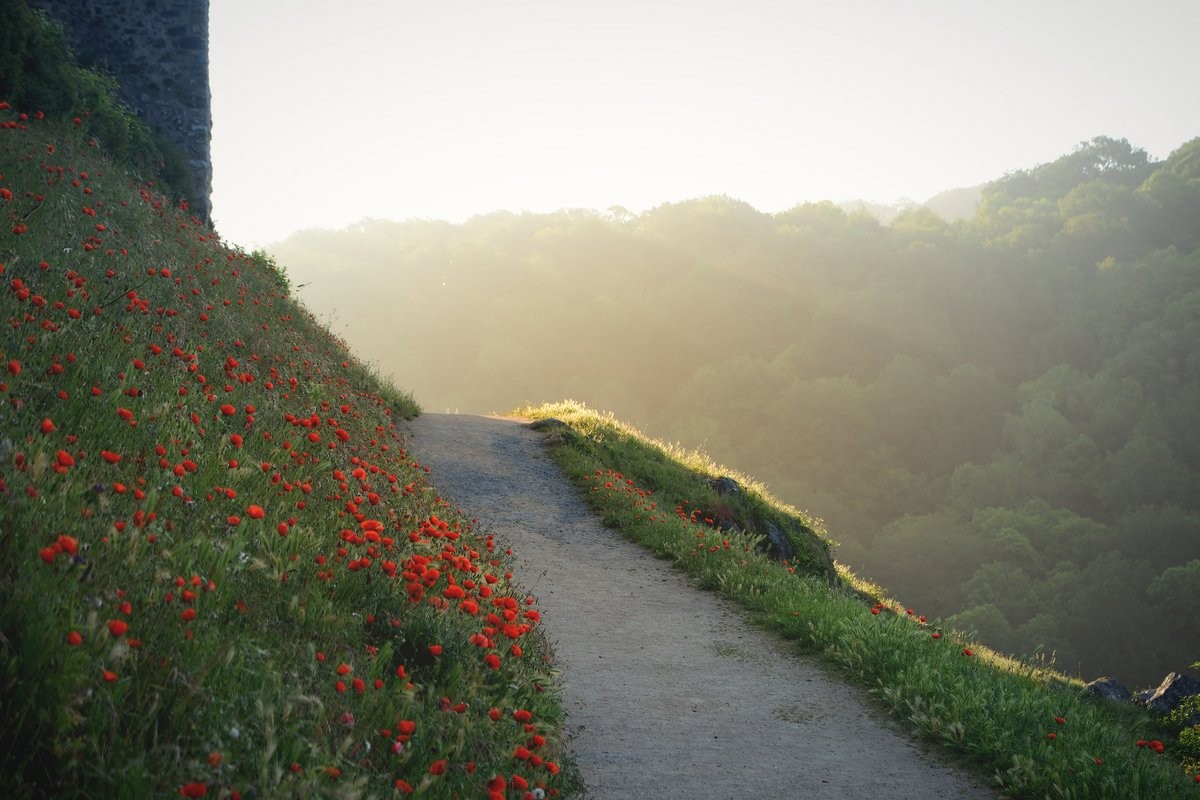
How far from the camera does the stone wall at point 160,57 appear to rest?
1484 cm

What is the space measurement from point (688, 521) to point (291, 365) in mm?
6362

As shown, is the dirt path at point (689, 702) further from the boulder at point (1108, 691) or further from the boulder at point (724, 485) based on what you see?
the boulder at point (1108, 691)

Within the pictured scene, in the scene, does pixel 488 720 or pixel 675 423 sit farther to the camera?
pixel 675 423

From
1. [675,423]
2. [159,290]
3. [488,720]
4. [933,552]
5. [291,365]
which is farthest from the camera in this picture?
[675,423]

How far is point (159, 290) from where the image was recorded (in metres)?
6.59

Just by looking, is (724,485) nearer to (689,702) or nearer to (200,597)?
(689,702)

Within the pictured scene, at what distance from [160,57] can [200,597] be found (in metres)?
16.7

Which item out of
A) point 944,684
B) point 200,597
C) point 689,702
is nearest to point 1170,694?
point 944,684

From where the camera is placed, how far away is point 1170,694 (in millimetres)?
10859

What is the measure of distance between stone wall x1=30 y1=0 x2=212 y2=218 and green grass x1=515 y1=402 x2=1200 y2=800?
11.8m

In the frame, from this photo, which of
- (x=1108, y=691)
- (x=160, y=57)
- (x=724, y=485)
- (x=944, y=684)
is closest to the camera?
(x=944, y=684)

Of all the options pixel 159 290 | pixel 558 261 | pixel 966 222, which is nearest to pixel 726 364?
pixel 558 261

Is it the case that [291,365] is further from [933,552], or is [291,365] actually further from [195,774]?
[933,552]

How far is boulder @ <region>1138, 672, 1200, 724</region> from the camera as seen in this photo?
34.5ft
